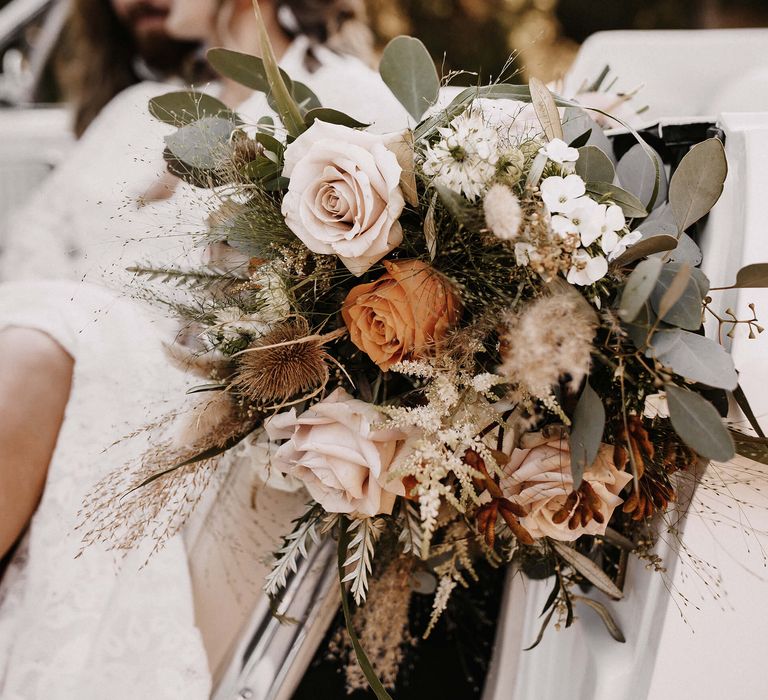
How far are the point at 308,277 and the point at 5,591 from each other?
2.23ft

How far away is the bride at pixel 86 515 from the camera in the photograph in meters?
0.87

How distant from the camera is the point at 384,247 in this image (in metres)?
0.64

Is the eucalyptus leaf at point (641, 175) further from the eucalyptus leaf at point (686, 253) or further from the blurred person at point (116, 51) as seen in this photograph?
the blurred person at point (116, 51)

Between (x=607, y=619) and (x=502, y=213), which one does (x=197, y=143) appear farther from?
(x=607, y=619)

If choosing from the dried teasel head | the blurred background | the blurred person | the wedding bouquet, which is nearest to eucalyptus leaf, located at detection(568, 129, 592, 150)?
the wedding bouquet

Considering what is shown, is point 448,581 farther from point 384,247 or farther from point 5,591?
point 5,591

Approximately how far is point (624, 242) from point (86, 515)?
74 centimetres

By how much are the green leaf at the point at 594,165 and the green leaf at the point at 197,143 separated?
0.41 metres

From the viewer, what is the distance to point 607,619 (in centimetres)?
85

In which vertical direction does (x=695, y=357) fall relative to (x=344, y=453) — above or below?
above

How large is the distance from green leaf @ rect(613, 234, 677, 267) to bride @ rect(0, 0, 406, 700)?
50 cm

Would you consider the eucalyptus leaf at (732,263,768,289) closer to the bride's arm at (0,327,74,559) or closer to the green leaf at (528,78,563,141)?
the green leaf at (528,78,563,141)

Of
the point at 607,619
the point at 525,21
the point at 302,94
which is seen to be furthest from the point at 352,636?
the point at 525,21

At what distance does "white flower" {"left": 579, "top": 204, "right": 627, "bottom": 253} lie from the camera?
1.99 ft
